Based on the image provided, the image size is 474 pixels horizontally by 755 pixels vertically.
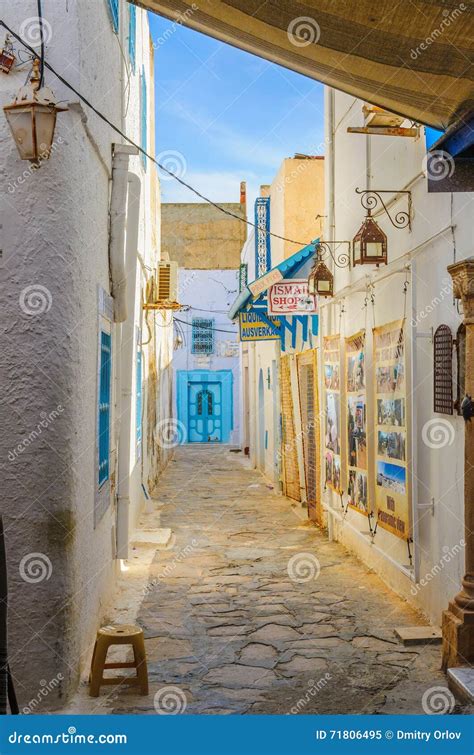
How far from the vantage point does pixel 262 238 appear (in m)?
18.3

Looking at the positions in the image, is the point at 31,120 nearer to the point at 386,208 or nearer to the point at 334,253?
the point at 386,208

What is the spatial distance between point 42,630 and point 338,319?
22.4 feet

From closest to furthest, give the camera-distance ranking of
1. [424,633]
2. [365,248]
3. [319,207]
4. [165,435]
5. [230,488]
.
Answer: [424,633]
[365,248]
[319,207]
[230,488]
[165,435]

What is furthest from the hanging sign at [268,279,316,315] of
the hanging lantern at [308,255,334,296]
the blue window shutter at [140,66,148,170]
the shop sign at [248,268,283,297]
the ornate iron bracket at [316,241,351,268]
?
the blue window shutter at [140,66,148,170]

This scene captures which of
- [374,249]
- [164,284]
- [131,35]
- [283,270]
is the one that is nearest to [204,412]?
[164,284]

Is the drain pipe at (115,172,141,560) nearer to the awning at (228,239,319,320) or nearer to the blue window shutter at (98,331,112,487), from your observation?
the blue window shutter at (98,331,112,487)

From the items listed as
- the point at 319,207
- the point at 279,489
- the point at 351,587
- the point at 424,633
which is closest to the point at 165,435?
the point at 279,489

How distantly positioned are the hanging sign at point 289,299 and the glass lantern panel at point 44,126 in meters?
7.62

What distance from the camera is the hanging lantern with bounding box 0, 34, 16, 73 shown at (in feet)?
16.1

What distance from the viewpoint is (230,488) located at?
56.6 ft

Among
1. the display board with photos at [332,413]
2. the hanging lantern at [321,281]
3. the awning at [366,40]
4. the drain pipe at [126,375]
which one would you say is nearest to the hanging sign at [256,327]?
the display board with photos at [332,413]

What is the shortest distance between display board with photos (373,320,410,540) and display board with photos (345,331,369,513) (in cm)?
47

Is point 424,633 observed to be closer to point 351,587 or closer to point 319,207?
point 351,587

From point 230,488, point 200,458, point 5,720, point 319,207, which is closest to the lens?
point 5,720
